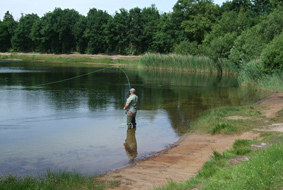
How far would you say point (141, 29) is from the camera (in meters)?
82.2

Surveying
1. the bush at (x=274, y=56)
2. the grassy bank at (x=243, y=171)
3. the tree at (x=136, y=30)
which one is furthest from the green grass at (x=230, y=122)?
the tree at (x=136, y=30)

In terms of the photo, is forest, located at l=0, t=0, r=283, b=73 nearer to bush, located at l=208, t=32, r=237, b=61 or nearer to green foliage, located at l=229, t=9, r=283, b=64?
bush, located at l=208, t=32, r=237, b=61

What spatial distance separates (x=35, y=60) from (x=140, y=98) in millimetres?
62360

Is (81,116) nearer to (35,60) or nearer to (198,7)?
(198,7)

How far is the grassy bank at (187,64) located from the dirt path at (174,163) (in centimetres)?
3388

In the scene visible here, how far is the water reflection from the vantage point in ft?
36.1

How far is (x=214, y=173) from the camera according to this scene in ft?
24.0

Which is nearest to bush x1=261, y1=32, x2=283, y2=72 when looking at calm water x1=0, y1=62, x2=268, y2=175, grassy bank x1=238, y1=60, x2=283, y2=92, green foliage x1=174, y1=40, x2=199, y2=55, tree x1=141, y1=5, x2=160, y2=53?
grassy bank x1=238, y1=60, x2=283, y2=92

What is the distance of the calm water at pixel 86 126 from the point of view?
34.3 ft

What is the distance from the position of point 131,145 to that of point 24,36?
89330mm

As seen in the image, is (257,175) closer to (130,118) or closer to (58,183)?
(58,183)

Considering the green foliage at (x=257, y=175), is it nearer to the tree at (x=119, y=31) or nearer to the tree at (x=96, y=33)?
the tree at (x=119, y=31)

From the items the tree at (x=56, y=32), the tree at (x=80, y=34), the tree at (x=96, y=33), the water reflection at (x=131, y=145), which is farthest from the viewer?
the tree at (x=56, y=32)

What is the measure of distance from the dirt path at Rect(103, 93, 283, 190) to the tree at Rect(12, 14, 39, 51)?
8781 cm
